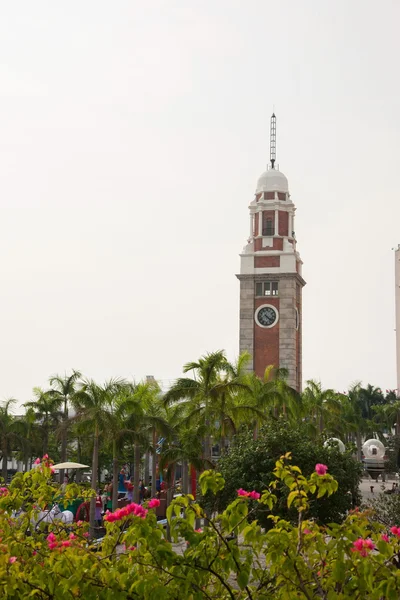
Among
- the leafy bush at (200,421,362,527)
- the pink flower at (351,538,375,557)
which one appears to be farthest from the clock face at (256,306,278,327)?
the pink flower at (351,538,375,557)

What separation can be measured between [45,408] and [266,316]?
97.5 ft

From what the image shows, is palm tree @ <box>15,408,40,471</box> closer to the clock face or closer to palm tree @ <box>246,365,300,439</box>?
palm tree @ <box>246,365,300,439</box>

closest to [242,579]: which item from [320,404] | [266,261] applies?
[320,404]

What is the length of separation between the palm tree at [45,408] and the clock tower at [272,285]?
26.3 metres

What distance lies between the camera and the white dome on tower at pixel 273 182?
78.5 m

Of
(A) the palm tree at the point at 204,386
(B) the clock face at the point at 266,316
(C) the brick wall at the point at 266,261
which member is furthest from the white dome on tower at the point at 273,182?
(A) the palm tree at the point at 204,386

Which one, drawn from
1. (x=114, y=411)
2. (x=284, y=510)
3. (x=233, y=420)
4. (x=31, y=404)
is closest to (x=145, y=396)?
(x=114, y=411)

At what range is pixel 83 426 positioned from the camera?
3061cm

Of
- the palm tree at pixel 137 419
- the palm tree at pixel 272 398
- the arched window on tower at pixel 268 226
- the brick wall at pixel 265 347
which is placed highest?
the arched window on tower at pixel 268 226

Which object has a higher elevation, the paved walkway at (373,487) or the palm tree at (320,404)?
the palm tree at (320,404)

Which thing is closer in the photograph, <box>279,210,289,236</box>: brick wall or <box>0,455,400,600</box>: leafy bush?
<box>0,455,400,600</box>: leafy bush

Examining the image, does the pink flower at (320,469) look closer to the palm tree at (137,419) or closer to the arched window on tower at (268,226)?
the palm tree at (137,419)

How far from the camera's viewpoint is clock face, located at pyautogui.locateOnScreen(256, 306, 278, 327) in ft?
246

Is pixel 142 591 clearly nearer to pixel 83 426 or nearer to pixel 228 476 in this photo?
pixel 228 476
